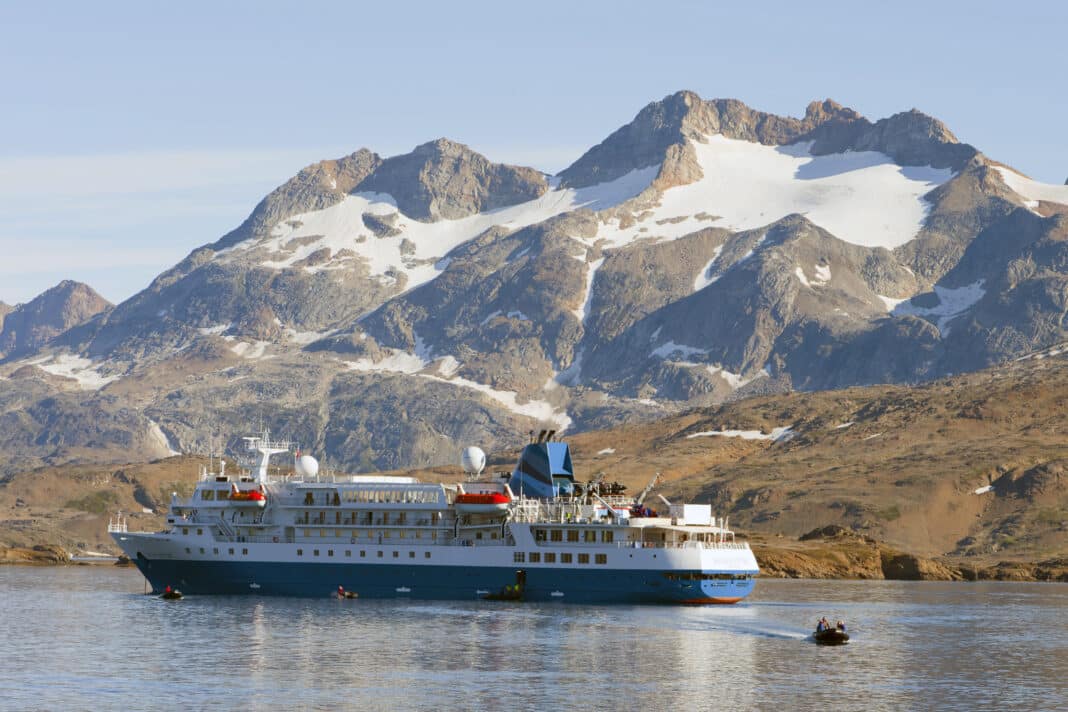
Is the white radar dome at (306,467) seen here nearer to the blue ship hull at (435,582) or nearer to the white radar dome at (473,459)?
the blue ship hull at (435,582)

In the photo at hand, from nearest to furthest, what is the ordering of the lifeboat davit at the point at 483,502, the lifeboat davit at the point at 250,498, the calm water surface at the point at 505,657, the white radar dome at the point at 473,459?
the calm water surface at the point at 505,657, the lifeboat davit at the point at 483,502, the lifeboat davit at the point at 250,498, the white radar dome at the point at 473,459

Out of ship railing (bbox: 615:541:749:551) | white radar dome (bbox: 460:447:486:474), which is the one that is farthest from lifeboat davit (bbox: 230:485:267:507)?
ship railing (bbox: 615:541:749:551)

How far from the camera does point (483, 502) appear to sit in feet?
364

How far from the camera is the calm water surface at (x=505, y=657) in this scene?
2808 inches

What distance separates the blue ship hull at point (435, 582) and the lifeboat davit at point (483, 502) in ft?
12.9

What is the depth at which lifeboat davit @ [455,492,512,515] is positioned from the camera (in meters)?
111

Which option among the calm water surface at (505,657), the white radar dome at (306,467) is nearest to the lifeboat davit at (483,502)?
the calm water surface at (505,657)

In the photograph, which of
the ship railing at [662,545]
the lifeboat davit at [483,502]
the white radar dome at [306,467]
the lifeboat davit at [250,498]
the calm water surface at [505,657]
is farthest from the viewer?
the white radar dome at [306,467]

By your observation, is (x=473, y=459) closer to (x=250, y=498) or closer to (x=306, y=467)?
(x=306, y=467)

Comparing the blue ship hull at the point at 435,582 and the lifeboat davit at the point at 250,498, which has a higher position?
the lifeboat davit at the point at 250,498

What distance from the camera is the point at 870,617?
11631 cm

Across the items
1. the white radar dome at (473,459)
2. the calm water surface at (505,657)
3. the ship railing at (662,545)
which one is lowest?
the calm water surface at (505,657)

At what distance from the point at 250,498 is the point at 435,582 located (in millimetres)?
14511

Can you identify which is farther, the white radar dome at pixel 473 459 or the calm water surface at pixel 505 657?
the white radar dome at pixel 473 459
